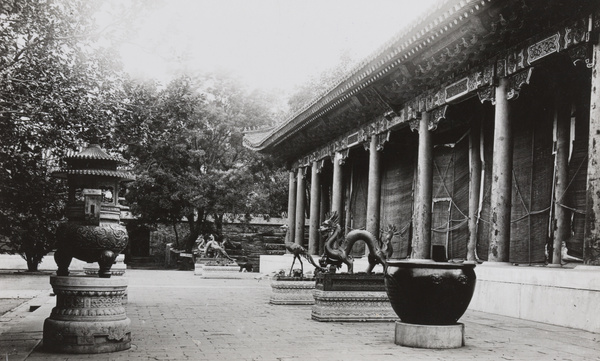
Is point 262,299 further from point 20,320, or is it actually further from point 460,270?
point 460,270


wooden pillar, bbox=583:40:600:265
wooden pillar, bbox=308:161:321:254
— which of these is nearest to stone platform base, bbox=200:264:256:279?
wooden pillar, bbox=308:161:321:254

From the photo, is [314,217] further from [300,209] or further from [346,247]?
[346,247]

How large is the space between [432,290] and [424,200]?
291 inches

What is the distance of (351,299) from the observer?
28.1 ft

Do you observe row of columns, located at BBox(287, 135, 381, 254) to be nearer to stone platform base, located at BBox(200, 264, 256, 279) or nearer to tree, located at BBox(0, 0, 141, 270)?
stone platform base, located at BBox(200, 264, 256, 279)

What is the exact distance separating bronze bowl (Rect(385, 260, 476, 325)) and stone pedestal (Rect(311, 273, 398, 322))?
2.10 metres

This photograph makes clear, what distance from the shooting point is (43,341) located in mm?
6172

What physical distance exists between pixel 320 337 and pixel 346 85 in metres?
9.48

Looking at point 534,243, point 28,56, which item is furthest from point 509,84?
point 28,56

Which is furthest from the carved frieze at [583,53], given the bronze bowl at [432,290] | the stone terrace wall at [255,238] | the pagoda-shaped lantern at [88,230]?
the stone terrace wall at [255,238]

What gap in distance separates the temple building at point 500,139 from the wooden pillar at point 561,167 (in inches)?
0.7

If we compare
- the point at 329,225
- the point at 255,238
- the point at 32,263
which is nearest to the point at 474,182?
the point at 329,225

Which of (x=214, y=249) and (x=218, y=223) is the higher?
(x=218, y=223)

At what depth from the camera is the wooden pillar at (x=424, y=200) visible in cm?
1348
